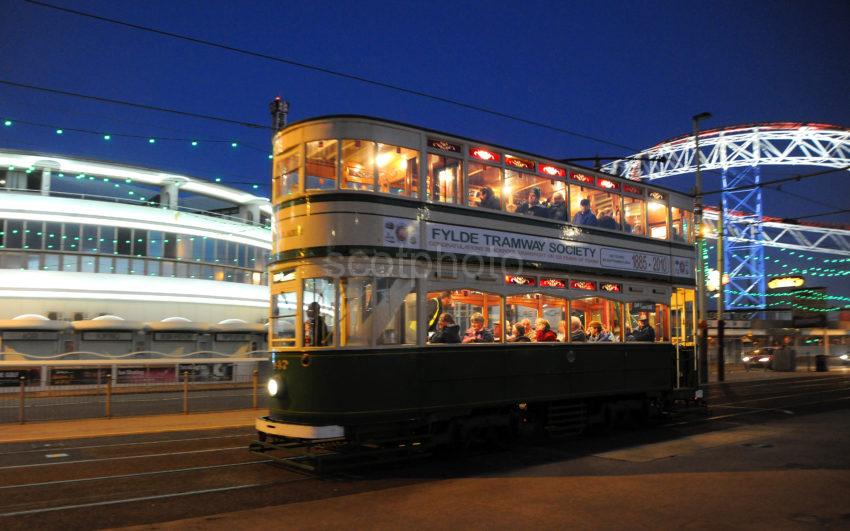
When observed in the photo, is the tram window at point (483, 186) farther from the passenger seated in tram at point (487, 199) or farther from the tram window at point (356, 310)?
the tram window at point (356, 310)

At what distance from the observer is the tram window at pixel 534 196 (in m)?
11.2

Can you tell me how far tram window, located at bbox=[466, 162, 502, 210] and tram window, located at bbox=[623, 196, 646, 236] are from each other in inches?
138

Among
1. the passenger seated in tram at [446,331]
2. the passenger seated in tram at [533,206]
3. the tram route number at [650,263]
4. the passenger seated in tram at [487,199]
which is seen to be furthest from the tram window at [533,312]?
the tram route number at [650,263]

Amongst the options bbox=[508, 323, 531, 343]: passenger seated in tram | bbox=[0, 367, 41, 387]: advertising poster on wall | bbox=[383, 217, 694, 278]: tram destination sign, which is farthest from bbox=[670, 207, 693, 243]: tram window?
bbox=[0, 367, 41, 387]: advertising poster on wall

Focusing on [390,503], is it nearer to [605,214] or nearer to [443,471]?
[443,471]

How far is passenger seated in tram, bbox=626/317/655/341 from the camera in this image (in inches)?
515

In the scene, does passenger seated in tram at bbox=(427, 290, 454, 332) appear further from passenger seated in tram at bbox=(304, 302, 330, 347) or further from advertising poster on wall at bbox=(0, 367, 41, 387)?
advertising poster on wall at bbox=(0, 367, 41, 387)

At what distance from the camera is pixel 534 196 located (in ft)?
38.0

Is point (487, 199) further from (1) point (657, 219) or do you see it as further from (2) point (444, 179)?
(1) point (657, 219)

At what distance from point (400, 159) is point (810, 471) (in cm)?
696

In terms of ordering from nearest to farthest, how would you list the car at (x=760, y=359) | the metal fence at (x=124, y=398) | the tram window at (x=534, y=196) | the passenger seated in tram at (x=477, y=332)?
the passenger seated in tram at (x=477, y=332)
the tram window at (x=534, y=196)
the metal fence at (x=124, y=398)
the car at (x=760, y=359)

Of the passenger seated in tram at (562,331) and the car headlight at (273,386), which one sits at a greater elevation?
the passenger seated in tram at (562,331)

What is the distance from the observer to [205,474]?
9.14m

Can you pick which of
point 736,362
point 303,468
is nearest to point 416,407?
point 303,468
